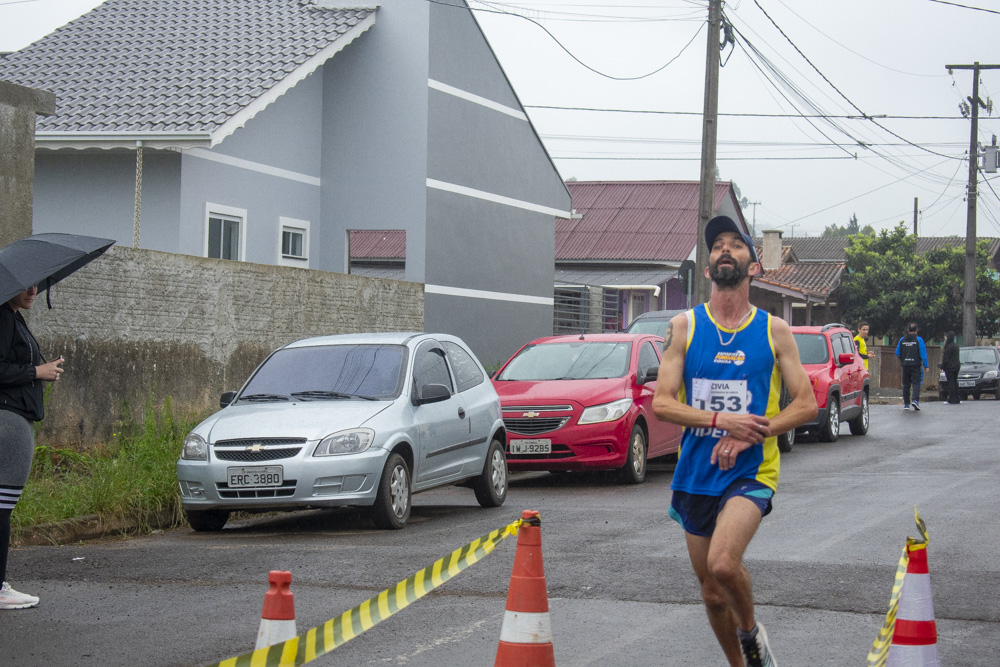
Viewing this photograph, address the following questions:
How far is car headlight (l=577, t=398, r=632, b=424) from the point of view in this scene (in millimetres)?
13312

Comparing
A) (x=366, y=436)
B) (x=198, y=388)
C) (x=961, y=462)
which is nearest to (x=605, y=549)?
(x=366, y=436)

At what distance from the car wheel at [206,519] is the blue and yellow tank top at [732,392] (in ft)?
20.2

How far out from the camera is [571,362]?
1477 centimetres

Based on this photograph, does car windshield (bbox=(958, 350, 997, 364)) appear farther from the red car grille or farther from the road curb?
the road curb

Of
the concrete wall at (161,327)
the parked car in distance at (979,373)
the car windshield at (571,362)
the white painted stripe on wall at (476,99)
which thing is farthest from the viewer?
the parked car in distance at (979,373)

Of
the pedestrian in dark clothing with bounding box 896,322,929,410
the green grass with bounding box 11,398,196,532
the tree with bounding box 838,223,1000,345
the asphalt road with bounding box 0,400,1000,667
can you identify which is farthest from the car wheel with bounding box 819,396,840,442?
the tree with bounding box 838,223,1000,345

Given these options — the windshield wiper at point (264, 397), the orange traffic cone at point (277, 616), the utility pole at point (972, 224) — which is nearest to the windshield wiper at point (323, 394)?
the windshield wiper at point (264, 397)

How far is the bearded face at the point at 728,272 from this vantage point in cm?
501

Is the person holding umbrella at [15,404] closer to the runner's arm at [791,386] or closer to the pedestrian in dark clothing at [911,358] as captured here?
the runner's arm at [791,386]

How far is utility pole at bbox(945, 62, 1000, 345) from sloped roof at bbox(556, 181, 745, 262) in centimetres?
796

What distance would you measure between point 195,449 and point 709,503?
6.14 m

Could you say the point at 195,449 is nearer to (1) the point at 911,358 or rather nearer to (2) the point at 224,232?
(2) the point at 224,232

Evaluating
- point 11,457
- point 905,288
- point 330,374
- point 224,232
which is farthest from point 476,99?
point 905,288

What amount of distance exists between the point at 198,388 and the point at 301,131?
316 inches
